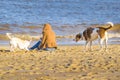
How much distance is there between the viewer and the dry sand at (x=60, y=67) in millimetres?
8555

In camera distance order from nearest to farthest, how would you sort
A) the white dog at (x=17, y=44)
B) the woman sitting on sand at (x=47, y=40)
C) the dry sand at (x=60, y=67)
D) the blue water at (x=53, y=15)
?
the dry sand at (x=60, y=67)
the white dog at (x=17, y=44)
the woman sitting on sand at (x=47, y=40)
the blue water at (x=53, y=15)

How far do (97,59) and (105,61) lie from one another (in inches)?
17.1

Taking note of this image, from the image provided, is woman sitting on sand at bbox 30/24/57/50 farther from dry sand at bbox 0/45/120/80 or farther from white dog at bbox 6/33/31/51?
dry sand at bbox 0/45/120/80

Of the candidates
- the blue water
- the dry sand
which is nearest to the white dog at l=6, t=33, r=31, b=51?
the dry sand

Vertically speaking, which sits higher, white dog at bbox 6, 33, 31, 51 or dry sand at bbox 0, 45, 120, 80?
white dog at bbox 6, 33, 31, 51

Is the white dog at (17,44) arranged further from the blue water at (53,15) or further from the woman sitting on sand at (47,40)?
the blue water at (53,15)

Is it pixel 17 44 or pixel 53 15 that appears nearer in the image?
pixel 17 44

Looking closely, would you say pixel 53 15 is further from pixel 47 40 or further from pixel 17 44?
pixel 17 44

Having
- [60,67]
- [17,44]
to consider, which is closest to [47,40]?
[17,44]

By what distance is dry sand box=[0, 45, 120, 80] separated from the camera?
855 cm

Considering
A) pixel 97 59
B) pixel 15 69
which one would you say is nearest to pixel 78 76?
pixel 15 69

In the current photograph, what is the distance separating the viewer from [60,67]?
9.70m

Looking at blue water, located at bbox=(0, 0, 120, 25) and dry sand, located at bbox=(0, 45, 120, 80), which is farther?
blue water, located at bbox=(0, 0, 120, 25)

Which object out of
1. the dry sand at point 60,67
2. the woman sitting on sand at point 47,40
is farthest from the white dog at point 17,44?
the dry sand at point 60,67
